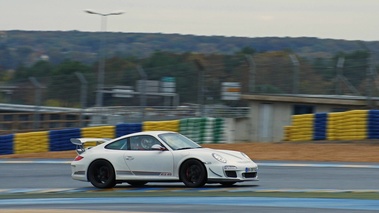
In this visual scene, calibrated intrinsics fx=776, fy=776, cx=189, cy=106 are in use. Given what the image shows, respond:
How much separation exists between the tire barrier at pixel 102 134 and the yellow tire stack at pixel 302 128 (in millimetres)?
2689

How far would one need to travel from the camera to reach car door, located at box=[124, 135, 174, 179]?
13484 mm

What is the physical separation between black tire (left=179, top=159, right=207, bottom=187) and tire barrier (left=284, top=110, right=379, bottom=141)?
1129cm

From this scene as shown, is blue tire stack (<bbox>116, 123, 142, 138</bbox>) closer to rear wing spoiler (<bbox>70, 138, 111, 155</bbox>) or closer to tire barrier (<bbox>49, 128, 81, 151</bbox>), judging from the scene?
tire barrier (<bbox>49, 128, 81, 151</bbox>)

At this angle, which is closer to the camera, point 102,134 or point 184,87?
point 102,134

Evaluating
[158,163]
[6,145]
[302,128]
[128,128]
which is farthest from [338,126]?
[158,163]

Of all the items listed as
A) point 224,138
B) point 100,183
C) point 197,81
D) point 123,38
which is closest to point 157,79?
point 197,81

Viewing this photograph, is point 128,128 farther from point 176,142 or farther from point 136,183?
point 176,142

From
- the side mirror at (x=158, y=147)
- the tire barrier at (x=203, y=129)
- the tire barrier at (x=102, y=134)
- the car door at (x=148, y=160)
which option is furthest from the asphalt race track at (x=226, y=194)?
the tire barrier at (x=203, y=129)

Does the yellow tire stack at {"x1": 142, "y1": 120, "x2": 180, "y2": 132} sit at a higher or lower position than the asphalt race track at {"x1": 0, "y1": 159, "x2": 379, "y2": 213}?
higher

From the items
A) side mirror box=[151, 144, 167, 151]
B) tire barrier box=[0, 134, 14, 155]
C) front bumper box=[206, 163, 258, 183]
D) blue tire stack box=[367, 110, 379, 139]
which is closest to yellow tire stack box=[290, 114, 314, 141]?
blue tire stack box=[367, 110, 379, 139]

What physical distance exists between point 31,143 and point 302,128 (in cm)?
949

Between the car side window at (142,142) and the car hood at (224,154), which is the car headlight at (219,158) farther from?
the car side window at (142,142)

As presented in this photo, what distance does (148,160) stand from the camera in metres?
13.7

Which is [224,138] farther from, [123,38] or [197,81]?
[123,38]
